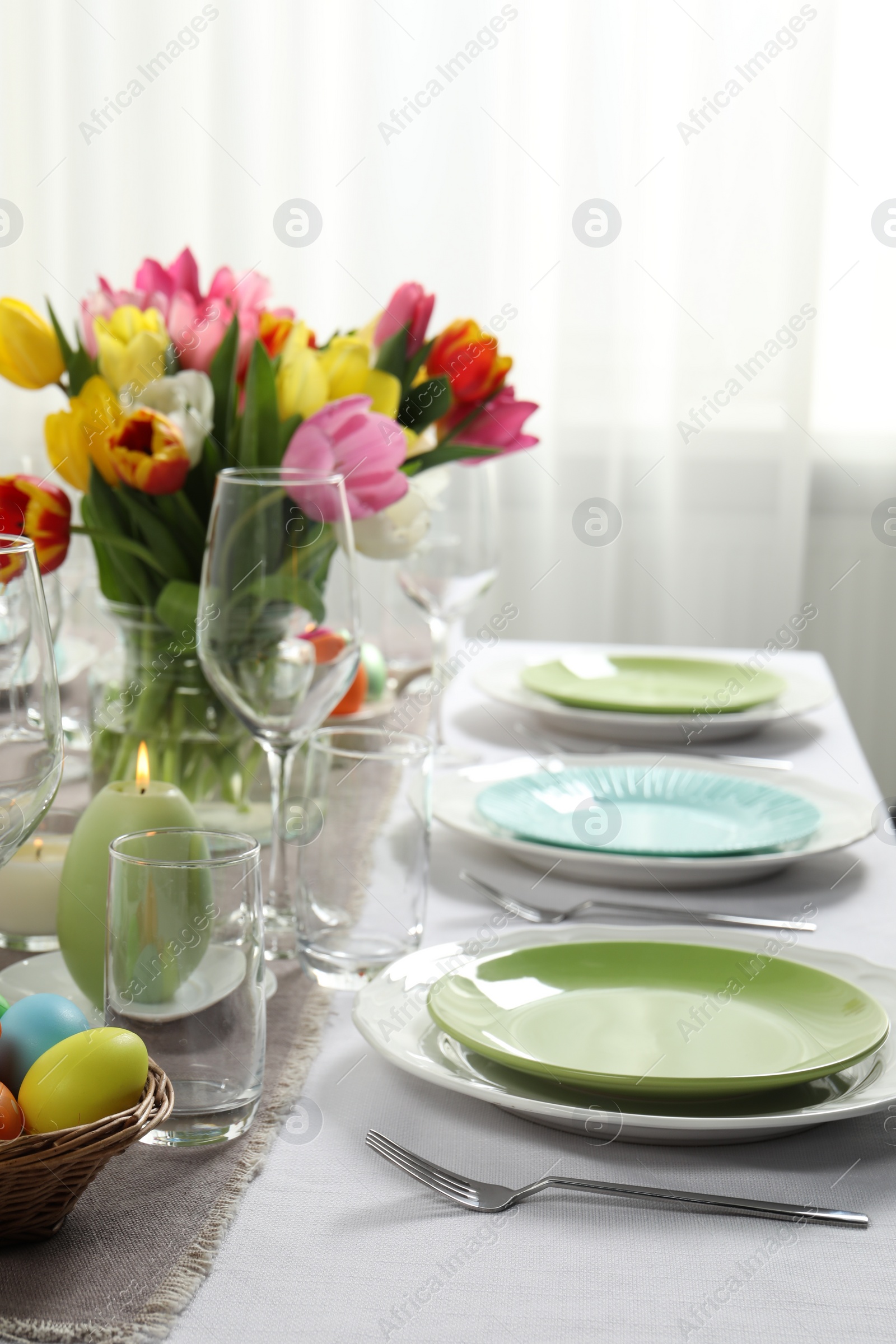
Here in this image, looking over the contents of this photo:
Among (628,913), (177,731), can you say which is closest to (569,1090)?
(628,913)

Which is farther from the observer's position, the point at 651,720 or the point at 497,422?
the point at 651,720

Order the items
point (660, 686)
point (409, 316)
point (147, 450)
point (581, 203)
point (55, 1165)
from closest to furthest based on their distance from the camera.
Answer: point (55, 1165) → point (147, 450) → point (409, 316) → point (660, 686) → point (581, 203)

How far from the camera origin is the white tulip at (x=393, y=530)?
839 mm

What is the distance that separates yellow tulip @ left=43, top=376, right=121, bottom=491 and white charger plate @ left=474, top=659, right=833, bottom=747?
52cm

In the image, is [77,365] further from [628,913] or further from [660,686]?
[660,686]

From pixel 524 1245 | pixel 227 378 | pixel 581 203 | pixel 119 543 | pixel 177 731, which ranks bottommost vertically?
pixel 524 1245

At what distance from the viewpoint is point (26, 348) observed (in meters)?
0.82

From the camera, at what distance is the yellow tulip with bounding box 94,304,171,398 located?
2.60 feet

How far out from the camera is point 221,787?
0.83 meters

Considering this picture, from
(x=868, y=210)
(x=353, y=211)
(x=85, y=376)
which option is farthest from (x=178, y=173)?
(x=85, y=376)

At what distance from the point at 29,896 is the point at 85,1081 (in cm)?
27

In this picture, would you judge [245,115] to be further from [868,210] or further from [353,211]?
[868,210]

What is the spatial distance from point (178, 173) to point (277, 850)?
2.19m

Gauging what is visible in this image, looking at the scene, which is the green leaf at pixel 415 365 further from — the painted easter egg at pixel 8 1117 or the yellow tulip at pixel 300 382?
the painted easter egg at pixel 8 1117
